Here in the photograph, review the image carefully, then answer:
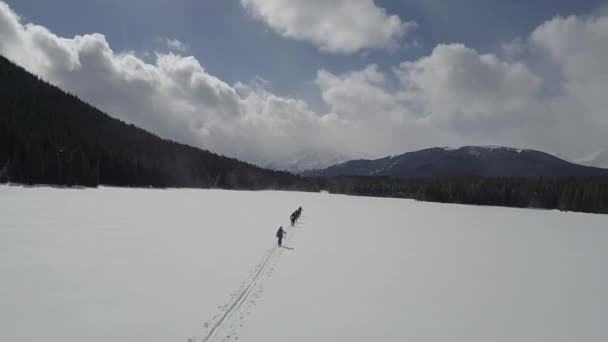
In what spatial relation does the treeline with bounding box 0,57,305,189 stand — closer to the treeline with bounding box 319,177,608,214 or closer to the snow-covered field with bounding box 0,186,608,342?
the snow-covered field with bounding box 0,186,608,342

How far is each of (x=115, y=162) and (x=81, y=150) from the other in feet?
70.7

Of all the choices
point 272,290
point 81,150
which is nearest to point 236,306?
point 272,290

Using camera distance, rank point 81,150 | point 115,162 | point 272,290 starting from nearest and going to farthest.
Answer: point 272,290, point 81,150, point 115,162

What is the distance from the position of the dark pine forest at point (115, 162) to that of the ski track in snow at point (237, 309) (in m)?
68.7

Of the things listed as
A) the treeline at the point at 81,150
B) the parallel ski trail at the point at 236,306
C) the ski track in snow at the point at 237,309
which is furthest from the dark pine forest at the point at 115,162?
the ski track in snow at the point at 237,309

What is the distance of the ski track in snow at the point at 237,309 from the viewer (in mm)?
8404

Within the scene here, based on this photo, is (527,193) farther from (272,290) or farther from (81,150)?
(81,150)

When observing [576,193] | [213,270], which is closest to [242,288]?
[213,270]

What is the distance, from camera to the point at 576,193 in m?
92.4

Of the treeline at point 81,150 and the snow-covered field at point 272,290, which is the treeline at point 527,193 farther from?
the treeline at point 81,150

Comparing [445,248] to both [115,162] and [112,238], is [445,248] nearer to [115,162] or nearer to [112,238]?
[112,238]

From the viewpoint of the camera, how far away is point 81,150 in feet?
227

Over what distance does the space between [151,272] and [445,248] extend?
20895 mm

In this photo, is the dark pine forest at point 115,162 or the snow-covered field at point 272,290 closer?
the snow-covered field at point 272,290
